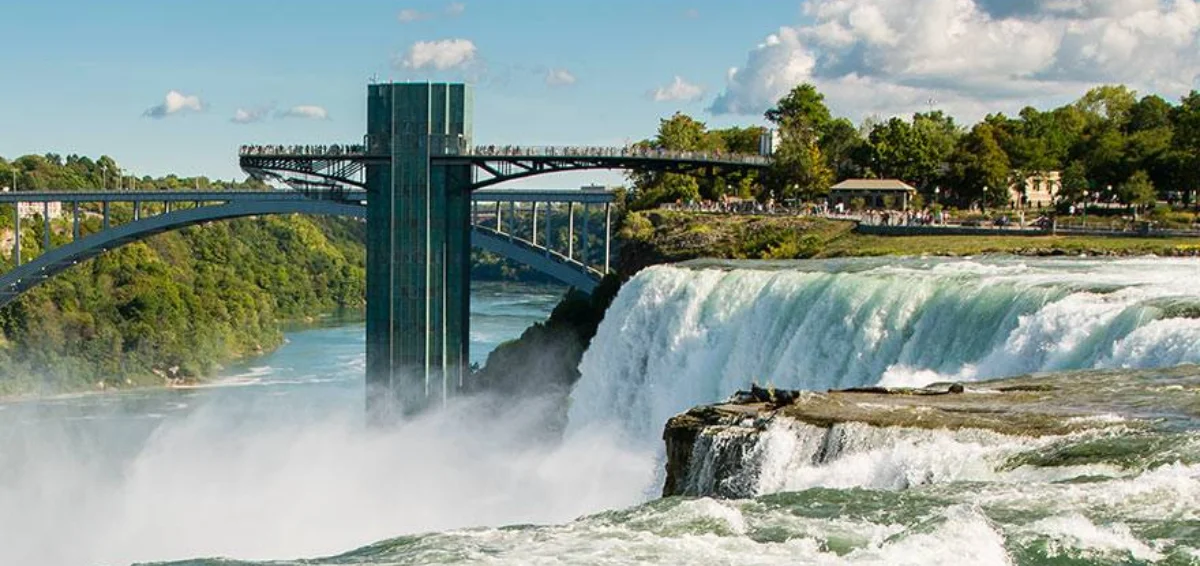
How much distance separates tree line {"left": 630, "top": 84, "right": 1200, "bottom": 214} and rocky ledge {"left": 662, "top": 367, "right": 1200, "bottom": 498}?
25.9 meters

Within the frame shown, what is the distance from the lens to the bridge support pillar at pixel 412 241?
122 feet

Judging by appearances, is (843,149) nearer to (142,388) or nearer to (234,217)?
(234,217)

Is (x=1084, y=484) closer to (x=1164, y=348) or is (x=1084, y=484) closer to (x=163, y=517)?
(x=1164, y=348)

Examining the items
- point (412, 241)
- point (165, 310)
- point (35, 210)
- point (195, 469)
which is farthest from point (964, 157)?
point (35, 210)

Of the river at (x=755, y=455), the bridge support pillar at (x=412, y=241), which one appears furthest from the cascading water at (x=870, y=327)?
the bridge support pillar at (x=412, y=241)

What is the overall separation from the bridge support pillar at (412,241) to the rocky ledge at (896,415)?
71.3ft

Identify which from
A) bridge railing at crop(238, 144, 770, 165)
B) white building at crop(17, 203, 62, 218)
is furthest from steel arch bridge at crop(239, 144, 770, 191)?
white building at crop(17, 203, 62, 218)

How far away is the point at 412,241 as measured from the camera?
122 feet

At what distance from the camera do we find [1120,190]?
4175 centimetres

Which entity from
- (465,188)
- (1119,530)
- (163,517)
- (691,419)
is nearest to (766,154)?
(465,188)

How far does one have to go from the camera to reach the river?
11789 mm

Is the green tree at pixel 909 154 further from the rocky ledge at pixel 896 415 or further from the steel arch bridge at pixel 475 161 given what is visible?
the rocky ledge at pixel 896 415

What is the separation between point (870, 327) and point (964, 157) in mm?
27119

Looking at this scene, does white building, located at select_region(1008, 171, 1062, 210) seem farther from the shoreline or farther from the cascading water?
the shoreline
